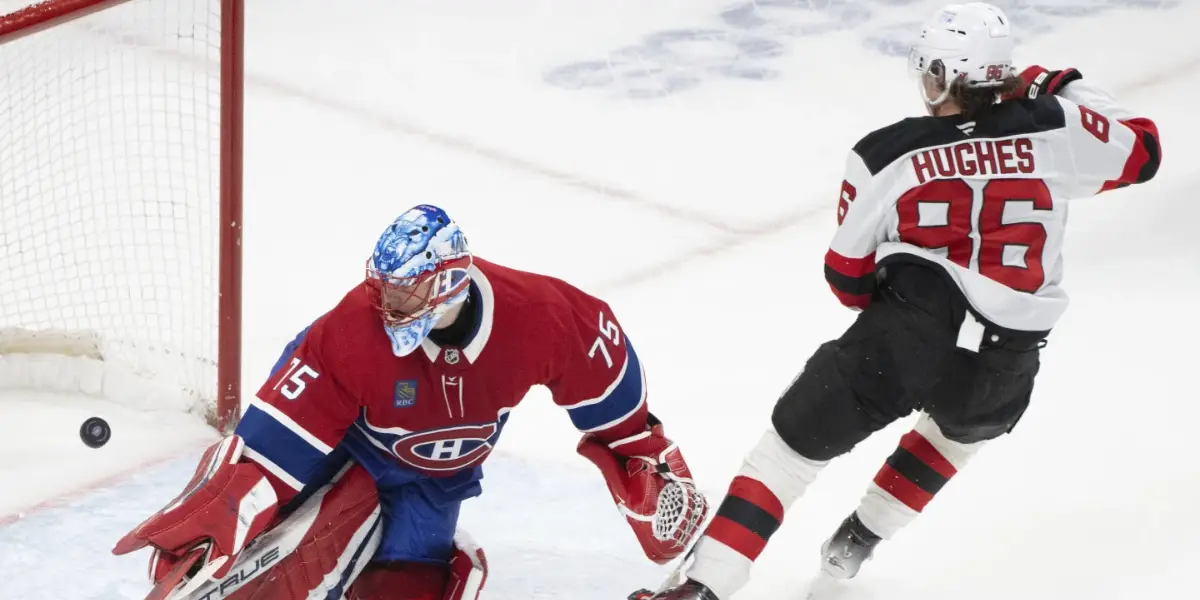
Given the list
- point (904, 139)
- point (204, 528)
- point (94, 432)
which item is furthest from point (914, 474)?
point (94, 432)

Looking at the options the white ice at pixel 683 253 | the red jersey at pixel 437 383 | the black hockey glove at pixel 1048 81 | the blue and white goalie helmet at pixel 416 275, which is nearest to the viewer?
the blue and white goalie helmet at pixel 416 275

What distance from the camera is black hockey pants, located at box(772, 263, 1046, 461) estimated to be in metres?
2.05

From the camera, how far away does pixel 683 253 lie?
151 inches

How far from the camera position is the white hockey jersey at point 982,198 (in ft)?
6.72

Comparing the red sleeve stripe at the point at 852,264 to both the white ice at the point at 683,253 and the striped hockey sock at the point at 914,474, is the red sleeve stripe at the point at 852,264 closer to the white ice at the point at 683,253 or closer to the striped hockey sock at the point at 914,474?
the striped hockey sock at the point at 914,474

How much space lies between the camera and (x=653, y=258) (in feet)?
12.5

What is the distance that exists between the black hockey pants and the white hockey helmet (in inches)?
11.9

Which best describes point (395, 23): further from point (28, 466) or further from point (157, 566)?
point (157, 566)

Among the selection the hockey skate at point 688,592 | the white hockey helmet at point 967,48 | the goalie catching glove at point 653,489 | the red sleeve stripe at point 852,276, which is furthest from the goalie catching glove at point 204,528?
the white hockey helmet at point 967,48

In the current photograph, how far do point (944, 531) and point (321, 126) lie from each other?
9.09 ft

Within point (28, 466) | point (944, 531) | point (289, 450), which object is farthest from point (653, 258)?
point (289, 450)

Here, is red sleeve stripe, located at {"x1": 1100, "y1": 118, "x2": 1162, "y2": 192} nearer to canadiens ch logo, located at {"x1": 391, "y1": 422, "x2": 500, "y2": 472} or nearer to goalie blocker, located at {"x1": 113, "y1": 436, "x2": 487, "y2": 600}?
canadiens ch logo, located at {"x1": 391, "y1": 422, "x2": 500, "y2": 472}

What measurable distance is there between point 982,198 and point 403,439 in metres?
0.94

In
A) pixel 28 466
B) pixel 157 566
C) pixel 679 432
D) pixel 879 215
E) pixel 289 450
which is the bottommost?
pixel 28 466
